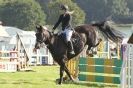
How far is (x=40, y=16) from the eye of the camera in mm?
86812

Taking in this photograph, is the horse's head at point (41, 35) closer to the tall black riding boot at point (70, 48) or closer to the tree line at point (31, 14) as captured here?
the tall black riding boot at point (70, 48)

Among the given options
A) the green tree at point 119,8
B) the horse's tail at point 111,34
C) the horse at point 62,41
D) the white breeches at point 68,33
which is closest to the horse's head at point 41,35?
the horse at point 62,41

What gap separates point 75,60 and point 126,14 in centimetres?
9771

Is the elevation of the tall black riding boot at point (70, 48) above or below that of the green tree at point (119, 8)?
below

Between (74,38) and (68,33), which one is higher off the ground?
(68,33)

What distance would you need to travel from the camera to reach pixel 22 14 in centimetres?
8462

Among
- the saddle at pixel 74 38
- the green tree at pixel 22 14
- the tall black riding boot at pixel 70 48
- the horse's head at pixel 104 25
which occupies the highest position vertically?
the green tree at pixel 22 14

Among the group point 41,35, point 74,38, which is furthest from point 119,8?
point 41,35

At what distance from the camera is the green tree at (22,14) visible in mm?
83438

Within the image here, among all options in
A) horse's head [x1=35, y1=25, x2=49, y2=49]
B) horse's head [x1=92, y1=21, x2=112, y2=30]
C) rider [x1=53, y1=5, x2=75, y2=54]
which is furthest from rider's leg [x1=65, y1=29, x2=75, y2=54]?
horse's head [x1=92, y1=21, x2=112, y2=30]

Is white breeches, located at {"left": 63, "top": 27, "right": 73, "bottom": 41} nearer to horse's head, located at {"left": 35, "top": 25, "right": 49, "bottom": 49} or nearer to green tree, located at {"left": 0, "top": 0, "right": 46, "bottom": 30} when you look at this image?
horse's head, located at {"left": 35, "top": 25, "right": 49, "bottom": 49}

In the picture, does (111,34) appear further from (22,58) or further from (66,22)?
(22,58)

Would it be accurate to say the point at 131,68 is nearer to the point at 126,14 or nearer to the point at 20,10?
the point at 20,10

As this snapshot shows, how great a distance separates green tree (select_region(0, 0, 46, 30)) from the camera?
83.4m
